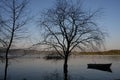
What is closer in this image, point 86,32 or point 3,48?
point 3,48

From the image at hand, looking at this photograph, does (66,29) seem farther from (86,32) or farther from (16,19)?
(16,19)

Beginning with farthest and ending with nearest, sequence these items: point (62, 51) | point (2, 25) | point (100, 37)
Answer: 1. point (62, 51)
2. point (100, 37)
3. point (2, 25)

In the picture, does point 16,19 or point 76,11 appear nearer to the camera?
point 16,19

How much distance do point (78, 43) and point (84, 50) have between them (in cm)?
131

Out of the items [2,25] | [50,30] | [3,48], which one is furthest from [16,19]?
[50,30]

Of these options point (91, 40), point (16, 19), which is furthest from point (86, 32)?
point (16, 19)

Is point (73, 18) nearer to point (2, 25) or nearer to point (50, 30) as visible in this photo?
point (50, 30)

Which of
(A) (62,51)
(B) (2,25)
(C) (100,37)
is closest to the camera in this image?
(B) (2,25)

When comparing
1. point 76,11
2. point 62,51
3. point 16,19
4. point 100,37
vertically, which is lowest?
point 62,51

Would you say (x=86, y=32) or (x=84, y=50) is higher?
(x=86, y=32)

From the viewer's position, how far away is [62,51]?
26.3 m

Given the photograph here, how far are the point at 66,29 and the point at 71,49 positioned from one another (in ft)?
9.11

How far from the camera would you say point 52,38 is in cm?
2564

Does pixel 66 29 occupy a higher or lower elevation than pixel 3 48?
higher
